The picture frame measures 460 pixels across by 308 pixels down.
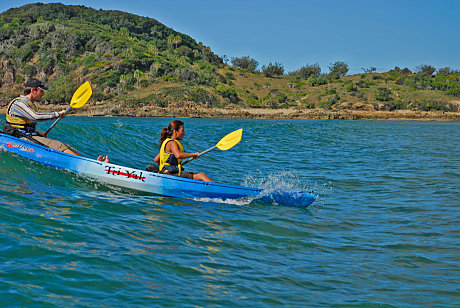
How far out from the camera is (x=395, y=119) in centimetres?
4938

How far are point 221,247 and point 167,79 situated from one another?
59003 millimetres

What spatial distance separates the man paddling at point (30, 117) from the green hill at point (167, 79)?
38.1 meters

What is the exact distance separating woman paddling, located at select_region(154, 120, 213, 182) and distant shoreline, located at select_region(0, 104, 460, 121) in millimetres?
38324

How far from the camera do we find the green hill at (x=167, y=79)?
55281 mm

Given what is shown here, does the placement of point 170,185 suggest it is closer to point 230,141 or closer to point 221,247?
point 230,141

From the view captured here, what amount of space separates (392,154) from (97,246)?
14383mm

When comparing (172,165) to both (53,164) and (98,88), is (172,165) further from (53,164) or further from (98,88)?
(98,88)

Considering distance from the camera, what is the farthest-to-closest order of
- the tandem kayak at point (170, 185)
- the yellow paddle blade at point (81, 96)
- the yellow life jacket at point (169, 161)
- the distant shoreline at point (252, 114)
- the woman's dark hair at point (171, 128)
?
the distant shoreline at point (252, 114)
the yellow paddle blade at point (81, 96)
the yellow life jacket at point (169, 161)
the woman's dark hair at point (171, 128)
the tandem kayak at point (170, 185)

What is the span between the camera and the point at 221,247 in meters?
5.38

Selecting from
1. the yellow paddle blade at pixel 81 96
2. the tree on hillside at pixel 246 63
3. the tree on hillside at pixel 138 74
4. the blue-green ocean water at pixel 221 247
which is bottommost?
the blue-green ocean water at pixel 221 247

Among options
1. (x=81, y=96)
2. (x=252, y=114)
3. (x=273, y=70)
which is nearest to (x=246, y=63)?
(x=273, y=70)

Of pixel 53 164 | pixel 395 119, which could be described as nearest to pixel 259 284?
pixel 53 164

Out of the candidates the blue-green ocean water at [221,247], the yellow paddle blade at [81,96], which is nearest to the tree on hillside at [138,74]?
the yellow paddle blade at [81,96]

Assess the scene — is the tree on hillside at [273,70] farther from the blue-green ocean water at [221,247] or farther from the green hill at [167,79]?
the blue-green ocean water at [221,247]
